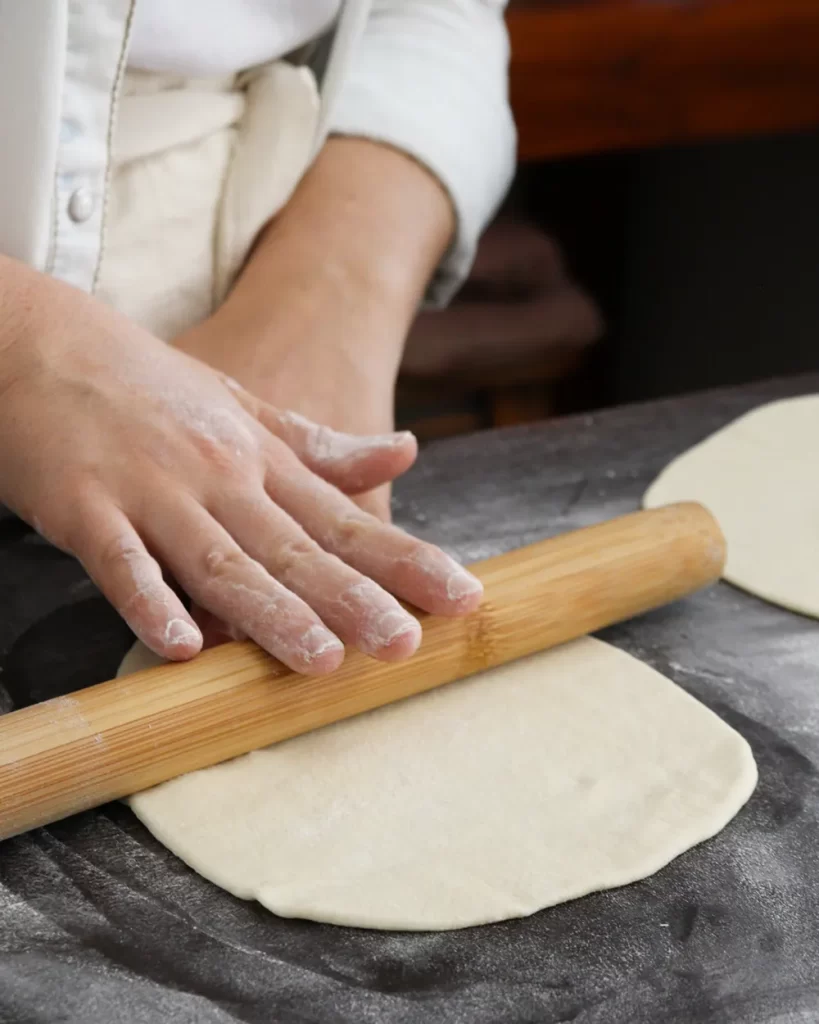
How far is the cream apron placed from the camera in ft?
3.71

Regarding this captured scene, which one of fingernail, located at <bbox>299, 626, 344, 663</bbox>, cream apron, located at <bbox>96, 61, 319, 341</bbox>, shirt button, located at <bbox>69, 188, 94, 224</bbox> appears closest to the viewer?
fingernail, located at <bbox>299, 626, 344, 663</bbox>

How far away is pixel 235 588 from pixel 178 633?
0.05 metres

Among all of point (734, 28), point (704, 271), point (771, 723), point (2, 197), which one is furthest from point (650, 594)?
point (704, 271)

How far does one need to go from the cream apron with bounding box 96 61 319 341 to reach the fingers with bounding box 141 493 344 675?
15.0 inches

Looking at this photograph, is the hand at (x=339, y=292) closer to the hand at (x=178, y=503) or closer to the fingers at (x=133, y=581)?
the hand at (x=178, y=503)

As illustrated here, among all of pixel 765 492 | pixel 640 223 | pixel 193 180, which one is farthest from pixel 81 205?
pixel 640 223

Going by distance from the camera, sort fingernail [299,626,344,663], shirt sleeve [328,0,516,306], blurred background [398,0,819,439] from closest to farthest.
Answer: fingernail [299,626,344,663] < shirt sleeve [328,0,516,306] < blurred background [398,0,819,439]

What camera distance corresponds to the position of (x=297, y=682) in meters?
0.81

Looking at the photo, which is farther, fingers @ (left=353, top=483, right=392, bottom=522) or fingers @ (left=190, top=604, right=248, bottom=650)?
fingers @ (left=353, top=483, right=392, bottom=522)

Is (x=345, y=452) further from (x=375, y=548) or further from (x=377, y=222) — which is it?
(x=377, y=222)

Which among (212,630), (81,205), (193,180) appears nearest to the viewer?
(212,630)

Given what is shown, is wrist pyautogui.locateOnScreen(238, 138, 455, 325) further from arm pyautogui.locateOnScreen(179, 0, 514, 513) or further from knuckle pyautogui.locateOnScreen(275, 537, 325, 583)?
knuckle pyautogui.locateOnScreen(275, 537, 325, 583)

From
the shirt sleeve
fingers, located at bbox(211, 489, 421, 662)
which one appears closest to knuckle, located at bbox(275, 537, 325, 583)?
fingers, located at bbox(211, 489, 421, 662)

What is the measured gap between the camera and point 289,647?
0.79 m
